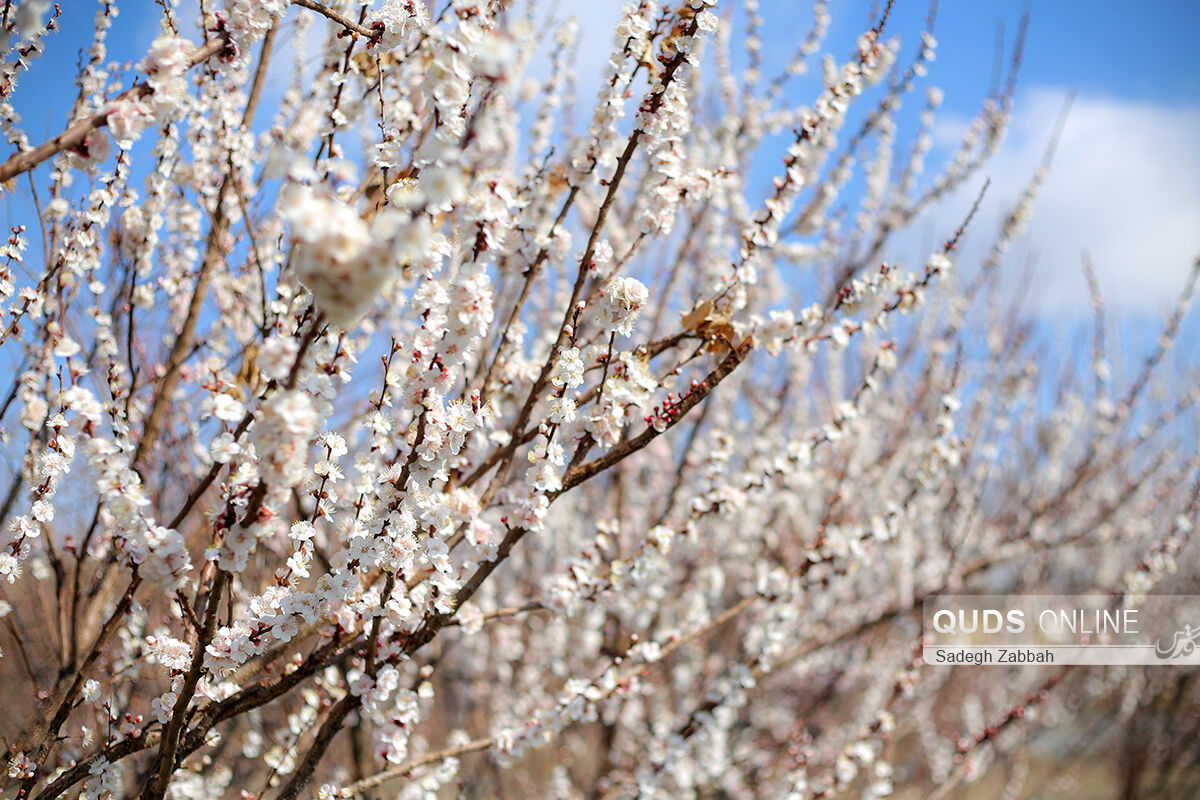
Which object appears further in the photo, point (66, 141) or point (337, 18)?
point (337, 18)

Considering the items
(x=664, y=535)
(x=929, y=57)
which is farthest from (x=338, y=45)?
(x=929, y=57)

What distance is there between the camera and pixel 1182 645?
589 centimetres

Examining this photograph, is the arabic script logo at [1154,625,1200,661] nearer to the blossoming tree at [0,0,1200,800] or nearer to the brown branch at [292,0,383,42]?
the blossoming tree at [0,0,1200,800]

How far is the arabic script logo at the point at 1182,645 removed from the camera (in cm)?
572

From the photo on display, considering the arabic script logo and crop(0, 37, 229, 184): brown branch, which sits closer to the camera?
crop(0, 37, 229, 184): brown branch

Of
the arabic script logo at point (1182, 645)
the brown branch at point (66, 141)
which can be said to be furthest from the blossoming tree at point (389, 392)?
the arabic script logo at point (1182, 645)

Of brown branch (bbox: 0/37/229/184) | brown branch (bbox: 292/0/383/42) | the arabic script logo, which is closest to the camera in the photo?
brown branch (bbox: 0/37/229/184)

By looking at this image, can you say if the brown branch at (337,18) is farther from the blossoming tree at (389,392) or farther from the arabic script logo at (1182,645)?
the arabic script logo at (1182,645)

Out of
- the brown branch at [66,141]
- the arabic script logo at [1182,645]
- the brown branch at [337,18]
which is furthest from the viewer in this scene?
the arabic script logo at [1182,645]

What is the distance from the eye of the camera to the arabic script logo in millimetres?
5723

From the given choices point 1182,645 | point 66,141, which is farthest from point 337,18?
point 1182,645

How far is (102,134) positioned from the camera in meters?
1.25

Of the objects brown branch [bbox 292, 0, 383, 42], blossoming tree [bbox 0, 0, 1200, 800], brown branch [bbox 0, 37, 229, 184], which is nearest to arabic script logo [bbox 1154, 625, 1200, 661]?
blossoming tree [bbox 0, 0, 1200, 800]

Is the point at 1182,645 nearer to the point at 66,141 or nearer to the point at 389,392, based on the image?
the point at 389,392
